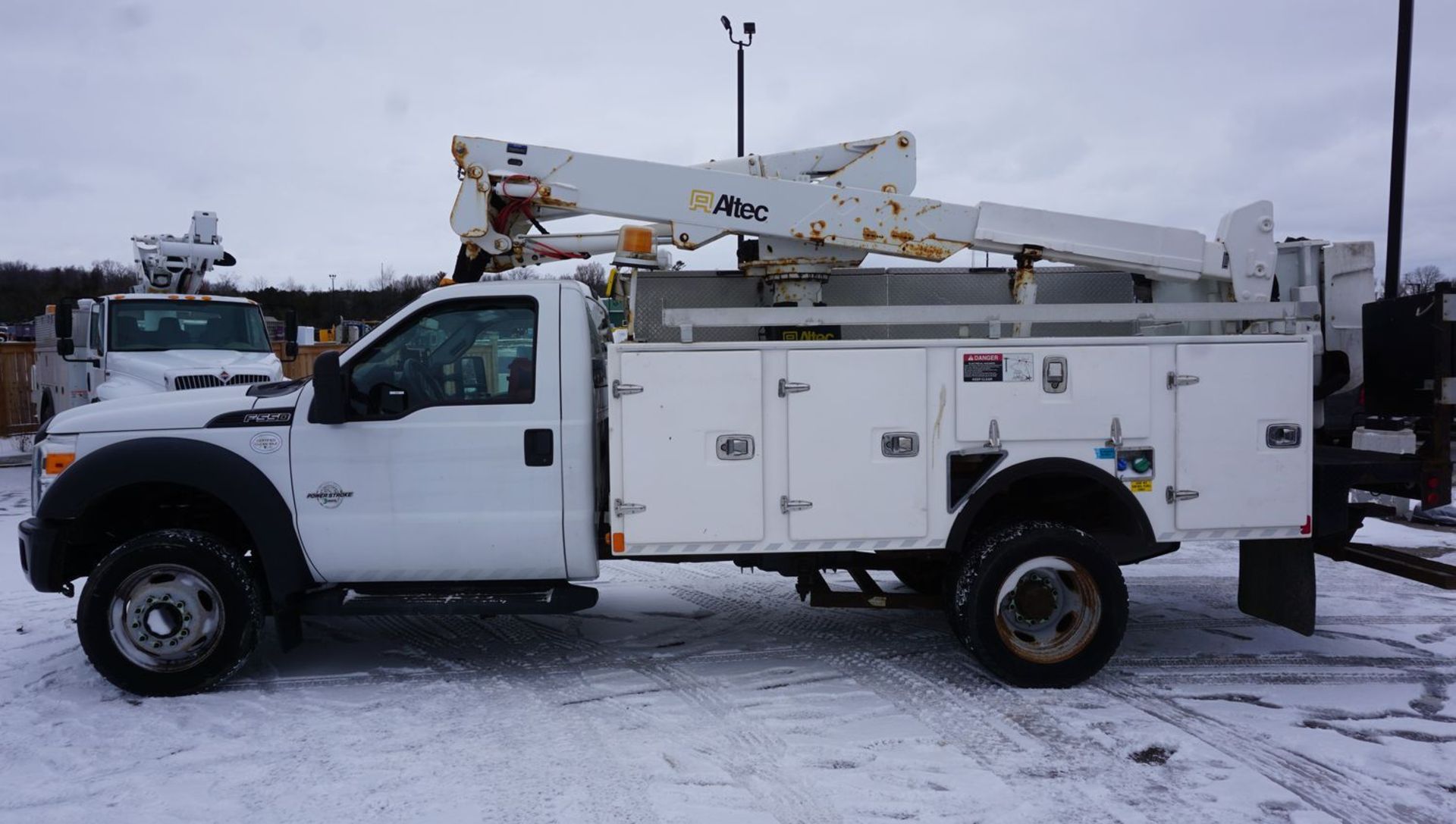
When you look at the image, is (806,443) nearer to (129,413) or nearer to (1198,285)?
(1198,285)

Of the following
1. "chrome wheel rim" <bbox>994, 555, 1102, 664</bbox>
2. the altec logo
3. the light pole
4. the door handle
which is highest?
the light pole

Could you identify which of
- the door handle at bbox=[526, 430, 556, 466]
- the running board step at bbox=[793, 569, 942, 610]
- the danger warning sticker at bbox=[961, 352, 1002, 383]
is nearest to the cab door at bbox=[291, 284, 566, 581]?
the door handle at bbox=[526, 430, 556, 466]

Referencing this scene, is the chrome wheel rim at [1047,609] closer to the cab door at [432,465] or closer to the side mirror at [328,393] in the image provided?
the cab door at [432,465]

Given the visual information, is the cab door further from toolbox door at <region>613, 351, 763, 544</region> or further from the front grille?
the front grille

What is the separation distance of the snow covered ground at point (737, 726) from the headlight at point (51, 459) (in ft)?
3.61

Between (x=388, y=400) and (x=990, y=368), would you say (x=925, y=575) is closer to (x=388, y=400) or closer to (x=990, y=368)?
(x=990, y=368)

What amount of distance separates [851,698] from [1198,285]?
11.3 ft

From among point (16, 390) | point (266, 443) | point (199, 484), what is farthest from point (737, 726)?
point (16, 390)

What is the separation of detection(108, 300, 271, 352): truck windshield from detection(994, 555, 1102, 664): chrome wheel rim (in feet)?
32.8

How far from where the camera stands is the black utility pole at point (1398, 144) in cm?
1015

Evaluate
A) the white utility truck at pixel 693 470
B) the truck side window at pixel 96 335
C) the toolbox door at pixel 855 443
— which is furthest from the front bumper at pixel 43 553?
the truck side window at pixel 96 335

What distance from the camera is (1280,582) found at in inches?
226

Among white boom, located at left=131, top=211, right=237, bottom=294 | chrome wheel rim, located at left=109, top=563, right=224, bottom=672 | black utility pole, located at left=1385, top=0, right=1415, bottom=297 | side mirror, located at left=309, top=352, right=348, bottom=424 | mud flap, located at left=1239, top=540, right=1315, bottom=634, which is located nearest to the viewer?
side mirror, located at left=309, top=352, right=348, bottom=424

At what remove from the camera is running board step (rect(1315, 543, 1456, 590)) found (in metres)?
5.44
